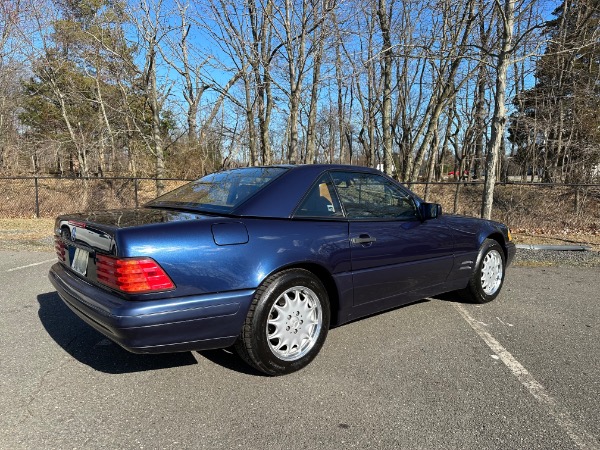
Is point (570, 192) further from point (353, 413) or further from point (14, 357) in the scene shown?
point (14, 357)

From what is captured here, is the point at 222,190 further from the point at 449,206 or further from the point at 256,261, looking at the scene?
the point at 449,206

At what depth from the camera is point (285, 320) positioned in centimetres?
303

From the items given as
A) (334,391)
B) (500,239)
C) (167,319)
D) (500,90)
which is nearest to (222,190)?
(167,319)

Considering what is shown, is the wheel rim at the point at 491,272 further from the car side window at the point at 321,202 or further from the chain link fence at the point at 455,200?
the chain link fence at the point at 455,200

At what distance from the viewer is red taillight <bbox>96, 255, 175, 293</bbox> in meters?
2.50

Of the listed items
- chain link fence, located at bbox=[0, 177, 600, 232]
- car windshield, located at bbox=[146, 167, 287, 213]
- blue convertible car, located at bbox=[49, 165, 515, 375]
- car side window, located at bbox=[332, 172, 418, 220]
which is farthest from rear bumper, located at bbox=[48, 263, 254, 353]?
chain link fence, located at bbox=[0, 177, 600, 232]

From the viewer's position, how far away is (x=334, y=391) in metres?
2.82

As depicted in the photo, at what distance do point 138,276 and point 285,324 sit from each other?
3.60 ft

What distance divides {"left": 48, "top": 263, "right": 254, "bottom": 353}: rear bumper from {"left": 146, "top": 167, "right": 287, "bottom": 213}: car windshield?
0.71 metres

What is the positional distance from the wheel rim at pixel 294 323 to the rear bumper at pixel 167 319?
0.31m

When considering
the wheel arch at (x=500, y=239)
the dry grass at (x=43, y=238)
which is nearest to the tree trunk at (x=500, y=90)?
the dry grass at (x=43, y=238)

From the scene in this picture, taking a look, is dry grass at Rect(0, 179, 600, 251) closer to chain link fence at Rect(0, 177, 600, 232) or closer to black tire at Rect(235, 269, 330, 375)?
chain link fence at Rect(0, 177, 600, 232)

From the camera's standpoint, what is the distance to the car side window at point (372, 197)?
3.59 meters

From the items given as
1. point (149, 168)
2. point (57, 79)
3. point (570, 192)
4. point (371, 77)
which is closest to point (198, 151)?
point (149, 168)
